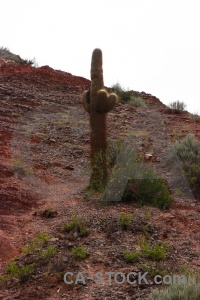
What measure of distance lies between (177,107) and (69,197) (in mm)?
10277

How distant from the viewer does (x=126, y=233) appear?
6879 millimetres

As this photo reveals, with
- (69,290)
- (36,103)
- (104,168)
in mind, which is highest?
(36,103)

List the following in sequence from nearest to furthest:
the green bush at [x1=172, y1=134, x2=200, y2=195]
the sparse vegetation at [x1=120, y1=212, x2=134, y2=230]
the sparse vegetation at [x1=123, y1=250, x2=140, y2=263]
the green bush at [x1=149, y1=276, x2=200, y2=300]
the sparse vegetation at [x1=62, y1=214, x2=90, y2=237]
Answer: the green bush at [x1=149, y1=276, x2=200, y2=300] → the sparse vegetation at [x1=123, y1=250, x2=140, y2=263] → the sparse vegetation at [x1=62, y1=214, x2=90, y2=237] → the sparse vegetation at [x1=120, y1=212, x2=134, y2=230] → the green bush at [x1=172, y1=134, x2=200, y2=195]

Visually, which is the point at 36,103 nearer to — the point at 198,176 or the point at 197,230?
the point at 198,176

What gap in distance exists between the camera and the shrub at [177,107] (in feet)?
58.3

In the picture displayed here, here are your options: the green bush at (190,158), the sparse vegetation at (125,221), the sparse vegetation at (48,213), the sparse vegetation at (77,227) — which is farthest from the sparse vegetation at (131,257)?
the green bush at (190,158)

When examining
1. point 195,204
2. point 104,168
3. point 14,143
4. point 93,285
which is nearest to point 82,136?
point 14,143

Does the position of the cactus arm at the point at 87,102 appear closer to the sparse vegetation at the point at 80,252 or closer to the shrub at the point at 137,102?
the sparse vegetation at the point at 80,252

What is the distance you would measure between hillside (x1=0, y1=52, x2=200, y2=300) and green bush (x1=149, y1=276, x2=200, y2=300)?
1.35 ft

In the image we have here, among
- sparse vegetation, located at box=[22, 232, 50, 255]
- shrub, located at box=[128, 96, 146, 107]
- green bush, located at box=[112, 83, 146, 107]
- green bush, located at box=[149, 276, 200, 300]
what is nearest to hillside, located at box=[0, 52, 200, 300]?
sparse vegetation, located at box=[22, 232, 50, 255]

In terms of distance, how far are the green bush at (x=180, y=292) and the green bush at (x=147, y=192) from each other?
3963 mm

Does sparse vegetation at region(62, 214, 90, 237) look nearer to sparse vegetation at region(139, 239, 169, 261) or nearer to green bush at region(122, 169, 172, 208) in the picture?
sparse vegetation at region(139, 239, 169, 261)

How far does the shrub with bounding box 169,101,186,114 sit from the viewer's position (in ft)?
58.3

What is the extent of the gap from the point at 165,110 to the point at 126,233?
459 inches
